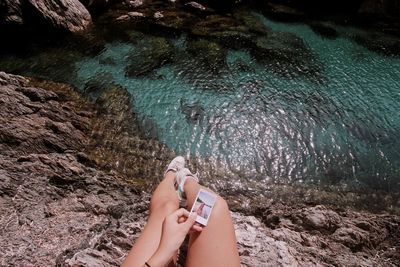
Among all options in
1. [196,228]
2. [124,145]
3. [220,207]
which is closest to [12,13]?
[124,145]

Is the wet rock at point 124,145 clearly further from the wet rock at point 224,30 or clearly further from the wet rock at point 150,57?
the wet rock at point 224,30

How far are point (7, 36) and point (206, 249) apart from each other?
1387 cm

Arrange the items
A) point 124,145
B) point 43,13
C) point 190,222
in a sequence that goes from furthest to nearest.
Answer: point 43,13 < point 124,145 < point 190,222

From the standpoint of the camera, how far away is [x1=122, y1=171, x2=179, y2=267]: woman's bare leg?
429 cm

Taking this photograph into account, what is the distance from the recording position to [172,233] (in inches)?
171

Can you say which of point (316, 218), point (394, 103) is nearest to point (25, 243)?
point (316, 218)

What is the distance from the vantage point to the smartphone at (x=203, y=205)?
14.9ft

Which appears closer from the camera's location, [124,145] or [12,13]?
[124,145]

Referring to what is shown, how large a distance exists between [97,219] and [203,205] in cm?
240

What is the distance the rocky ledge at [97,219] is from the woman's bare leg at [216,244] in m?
1.14

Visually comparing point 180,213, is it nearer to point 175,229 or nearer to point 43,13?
point 175,229

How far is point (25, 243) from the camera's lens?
5516 mm

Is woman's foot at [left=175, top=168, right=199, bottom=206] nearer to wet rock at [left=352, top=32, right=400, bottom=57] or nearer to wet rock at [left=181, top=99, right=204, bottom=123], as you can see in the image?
wet rock at [left=181, top=99, right=204, bottom=123]

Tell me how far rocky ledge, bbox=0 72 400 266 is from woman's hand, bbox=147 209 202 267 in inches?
55.4
